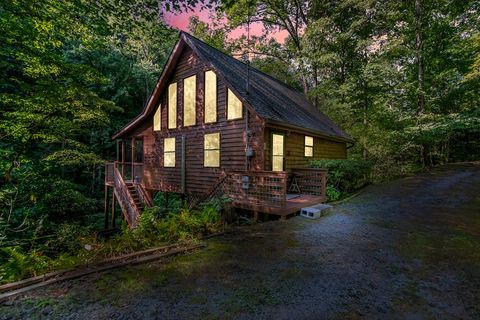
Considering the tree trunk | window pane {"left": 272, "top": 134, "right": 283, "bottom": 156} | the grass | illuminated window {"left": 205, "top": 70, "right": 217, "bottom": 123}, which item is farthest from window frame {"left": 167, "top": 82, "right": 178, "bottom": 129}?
the tree trunk

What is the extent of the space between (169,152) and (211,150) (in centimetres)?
327

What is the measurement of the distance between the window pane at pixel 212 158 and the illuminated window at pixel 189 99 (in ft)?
6.24

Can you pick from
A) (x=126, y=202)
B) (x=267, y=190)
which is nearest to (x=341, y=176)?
(x=267, y=190)

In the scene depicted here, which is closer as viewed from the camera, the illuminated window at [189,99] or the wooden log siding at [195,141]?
the wooden log siding at [195,141]

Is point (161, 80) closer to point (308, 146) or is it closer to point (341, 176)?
point (308, 146)

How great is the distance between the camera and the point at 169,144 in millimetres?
12688

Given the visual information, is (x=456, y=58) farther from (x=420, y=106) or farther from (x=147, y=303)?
(x=147, y=303)

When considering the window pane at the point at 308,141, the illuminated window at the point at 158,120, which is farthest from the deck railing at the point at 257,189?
the illuminated window at the point at 158,120

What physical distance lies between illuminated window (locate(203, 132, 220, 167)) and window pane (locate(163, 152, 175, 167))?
2.50 metres

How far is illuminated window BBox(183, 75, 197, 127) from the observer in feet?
37.4

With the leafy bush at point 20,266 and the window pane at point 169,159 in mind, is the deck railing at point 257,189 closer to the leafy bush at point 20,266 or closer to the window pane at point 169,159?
the leafy bush at point 20,266

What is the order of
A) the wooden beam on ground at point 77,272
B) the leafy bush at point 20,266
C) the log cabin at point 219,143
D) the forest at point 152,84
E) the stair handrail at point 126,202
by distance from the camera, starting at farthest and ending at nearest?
the stair handrail at point 126,202
the log cabin at point 219,143
the forest at point 152,84
the leafy bush at point 20,266
the wooden beam on ground at point 77,272

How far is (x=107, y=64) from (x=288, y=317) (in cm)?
2037

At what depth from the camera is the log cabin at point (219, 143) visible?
26.5ft
